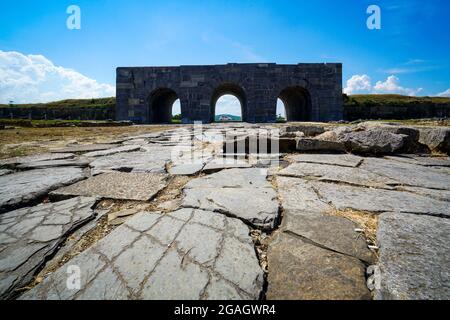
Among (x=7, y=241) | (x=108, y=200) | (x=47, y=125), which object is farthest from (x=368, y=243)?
(x=47, y=125)

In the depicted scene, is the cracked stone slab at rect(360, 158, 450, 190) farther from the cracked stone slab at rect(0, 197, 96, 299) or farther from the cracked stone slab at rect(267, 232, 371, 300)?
the cracked stone slab at rect(0, 197, 96, 299)

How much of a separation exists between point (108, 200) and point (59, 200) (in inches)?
15.2

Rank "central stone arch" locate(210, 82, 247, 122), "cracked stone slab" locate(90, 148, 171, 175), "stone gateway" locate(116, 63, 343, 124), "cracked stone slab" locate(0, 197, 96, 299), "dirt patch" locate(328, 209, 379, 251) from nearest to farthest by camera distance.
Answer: "cracked stone slab" locate(0, 197, 96, 299), "dirt patch" locate(328, 209, 379, 251), "cracked stone slab" locate(90, 148, 171, 175), "stone gateway" locate(116, 63, 343, 124), "central stone arch" locate(210, 82, 247, 122)

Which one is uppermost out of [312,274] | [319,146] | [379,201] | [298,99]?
[298,99]

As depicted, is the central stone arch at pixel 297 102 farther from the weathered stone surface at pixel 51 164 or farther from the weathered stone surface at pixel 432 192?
the weathered stone surface at pixel 51 164

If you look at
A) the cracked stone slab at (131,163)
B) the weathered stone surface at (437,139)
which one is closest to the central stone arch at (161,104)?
the cracked stone slab at (131,163)

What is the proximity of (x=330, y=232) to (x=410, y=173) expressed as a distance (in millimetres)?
1693

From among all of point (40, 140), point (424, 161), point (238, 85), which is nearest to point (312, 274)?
point (424, 161)

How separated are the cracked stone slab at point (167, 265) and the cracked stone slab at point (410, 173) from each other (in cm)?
171

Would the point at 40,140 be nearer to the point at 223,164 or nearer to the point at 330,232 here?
the point at 223,164

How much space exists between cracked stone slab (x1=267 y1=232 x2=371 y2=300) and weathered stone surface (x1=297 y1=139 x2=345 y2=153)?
2477mm

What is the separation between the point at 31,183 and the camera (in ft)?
6.31

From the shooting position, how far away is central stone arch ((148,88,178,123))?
15817mm

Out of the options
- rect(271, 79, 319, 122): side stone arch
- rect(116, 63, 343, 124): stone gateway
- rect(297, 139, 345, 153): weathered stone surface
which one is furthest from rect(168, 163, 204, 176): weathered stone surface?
rect(271, 79, 319, 122): side stone arch
